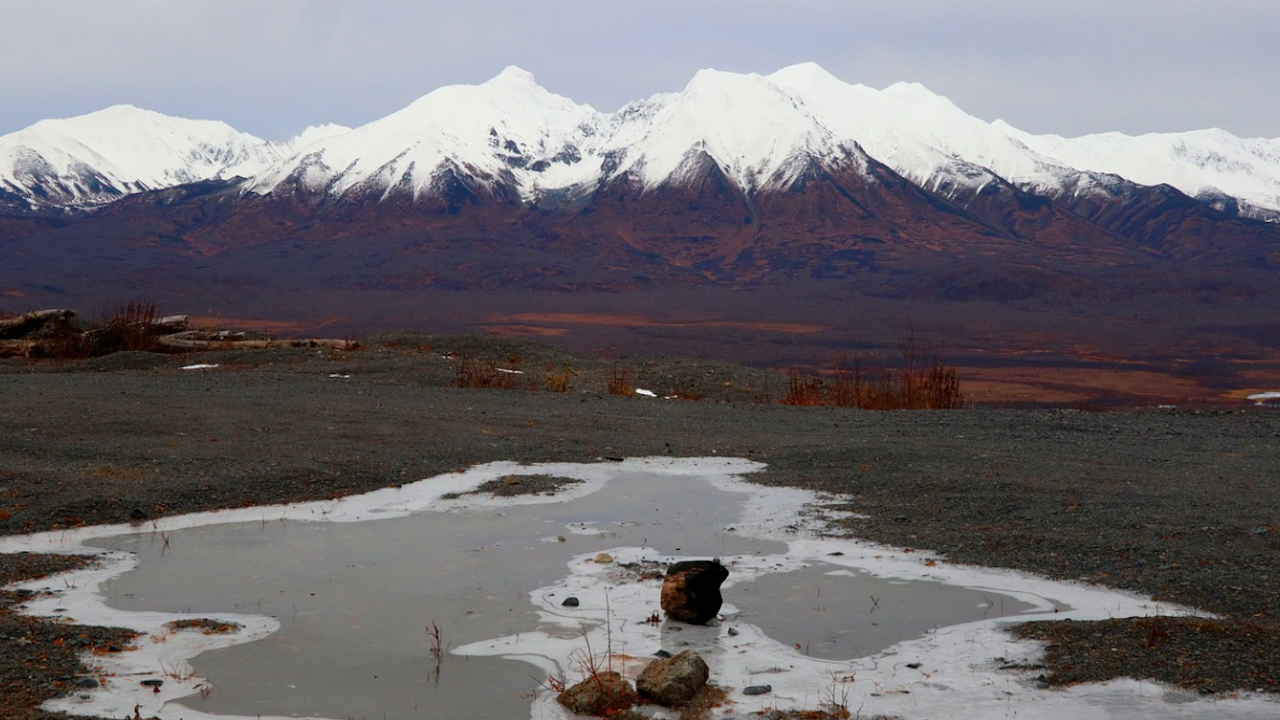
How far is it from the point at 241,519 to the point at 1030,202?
17534 centimetres

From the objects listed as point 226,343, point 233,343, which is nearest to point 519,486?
point 233,343

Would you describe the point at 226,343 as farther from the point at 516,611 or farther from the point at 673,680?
the point at 673,680

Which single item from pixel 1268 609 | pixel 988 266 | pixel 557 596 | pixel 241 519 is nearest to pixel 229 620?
pixel 557 596

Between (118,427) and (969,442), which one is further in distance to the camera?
(969,442)

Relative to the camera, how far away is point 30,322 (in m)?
24.4

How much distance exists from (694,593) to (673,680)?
1.23 m

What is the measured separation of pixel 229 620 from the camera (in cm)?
654

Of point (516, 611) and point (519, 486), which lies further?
point (519, 486)

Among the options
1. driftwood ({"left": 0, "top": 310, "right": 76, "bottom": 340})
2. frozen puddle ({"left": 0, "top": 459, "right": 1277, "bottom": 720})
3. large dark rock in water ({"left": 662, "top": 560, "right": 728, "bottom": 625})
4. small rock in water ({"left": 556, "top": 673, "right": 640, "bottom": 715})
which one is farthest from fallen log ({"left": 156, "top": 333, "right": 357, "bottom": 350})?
small rock in water ({"left": 556, "top": 673, "right": 640, "bottom": 715})

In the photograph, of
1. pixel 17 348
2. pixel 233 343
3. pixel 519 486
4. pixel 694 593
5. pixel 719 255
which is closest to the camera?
pixel 694 593

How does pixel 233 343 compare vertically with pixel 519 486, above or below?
above

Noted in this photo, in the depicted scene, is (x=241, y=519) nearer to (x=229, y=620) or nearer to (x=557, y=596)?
(x=229, y=620)

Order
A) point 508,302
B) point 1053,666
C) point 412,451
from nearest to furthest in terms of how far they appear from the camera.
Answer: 1. point 1053,666
2. point 412,451
3. point 508,302

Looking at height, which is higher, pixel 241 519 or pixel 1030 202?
pixel 1030 202
